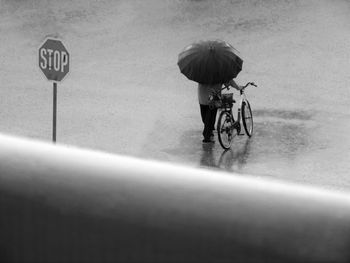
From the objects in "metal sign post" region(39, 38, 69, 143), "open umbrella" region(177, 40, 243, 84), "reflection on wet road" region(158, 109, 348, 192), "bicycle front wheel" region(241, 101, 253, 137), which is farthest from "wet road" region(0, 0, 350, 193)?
"metal sign post" region(39, 38, 69, 143)

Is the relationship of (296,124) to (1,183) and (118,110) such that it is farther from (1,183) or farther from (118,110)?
(1,183)

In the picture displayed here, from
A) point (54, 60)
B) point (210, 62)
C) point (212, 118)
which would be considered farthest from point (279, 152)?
point (54, 60)

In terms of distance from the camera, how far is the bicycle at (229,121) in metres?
12.3

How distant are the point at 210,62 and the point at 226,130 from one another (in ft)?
3.71

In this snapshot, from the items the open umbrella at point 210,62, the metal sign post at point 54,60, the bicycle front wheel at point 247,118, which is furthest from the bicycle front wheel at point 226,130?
the metal sign post at point 54,60

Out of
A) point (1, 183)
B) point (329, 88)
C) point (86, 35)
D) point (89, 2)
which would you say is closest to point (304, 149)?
point (329, 88)

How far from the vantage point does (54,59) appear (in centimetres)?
1061

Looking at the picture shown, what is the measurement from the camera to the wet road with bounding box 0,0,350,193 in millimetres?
12633

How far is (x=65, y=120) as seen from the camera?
14.0m

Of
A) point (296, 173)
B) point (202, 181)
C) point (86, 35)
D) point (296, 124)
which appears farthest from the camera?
point (86, 35)

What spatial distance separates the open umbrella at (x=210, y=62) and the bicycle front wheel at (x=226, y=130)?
1.94 feet

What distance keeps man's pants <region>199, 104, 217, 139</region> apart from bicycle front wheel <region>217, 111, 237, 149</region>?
16cm

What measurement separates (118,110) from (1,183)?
1290 centimetres

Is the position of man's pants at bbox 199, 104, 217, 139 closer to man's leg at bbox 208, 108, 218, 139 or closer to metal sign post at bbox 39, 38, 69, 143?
man's leg at bbox 208, 108, 218, 139
